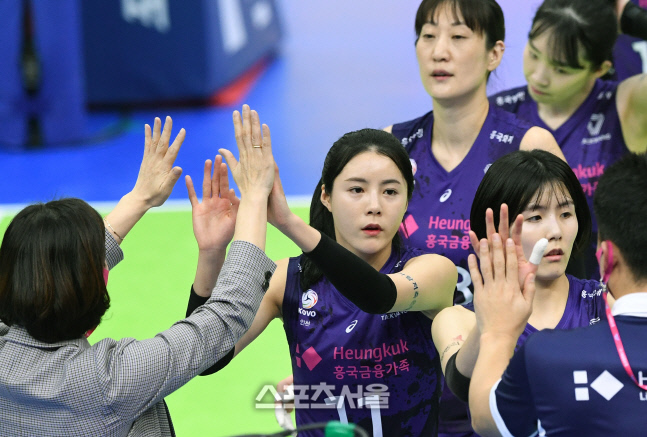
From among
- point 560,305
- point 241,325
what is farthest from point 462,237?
point 241,325

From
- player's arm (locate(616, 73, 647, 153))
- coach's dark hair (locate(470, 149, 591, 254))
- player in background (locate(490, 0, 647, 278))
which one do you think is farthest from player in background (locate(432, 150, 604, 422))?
player's arm (locate(616, 73, 647, 153))

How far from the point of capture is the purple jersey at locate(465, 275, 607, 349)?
118 inches

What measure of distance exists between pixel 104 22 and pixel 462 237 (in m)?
8.12

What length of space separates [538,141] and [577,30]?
36.4 inches

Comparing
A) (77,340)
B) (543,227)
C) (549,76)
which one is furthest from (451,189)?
(77,340)

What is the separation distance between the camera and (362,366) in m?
3.32

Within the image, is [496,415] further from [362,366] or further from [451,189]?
[451,189]

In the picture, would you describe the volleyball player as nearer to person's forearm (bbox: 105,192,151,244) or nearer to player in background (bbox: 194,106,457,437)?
player in background (bbox: 194,106,457,437)

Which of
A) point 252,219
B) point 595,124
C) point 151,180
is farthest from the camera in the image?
point 595,124

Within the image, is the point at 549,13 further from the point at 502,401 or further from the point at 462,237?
the point at 502,401

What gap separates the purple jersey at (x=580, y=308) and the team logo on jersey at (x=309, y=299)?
2.61 feet

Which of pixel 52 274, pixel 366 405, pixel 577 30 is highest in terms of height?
pixel 577 30

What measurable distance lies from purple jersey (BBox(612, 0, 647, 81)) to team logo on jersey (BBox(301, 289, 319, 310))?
348 centimetres

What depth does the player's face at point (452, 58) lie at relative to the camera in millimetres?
4328
